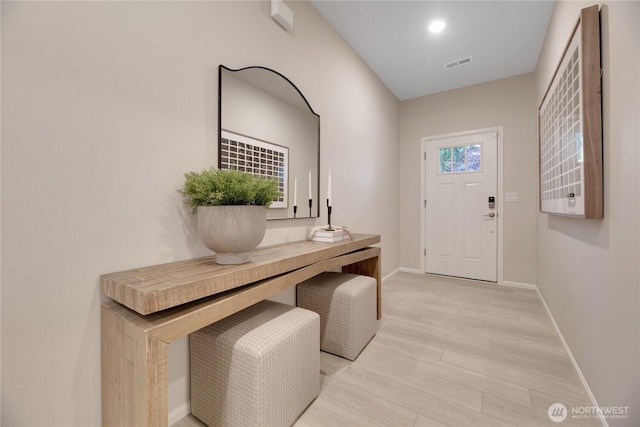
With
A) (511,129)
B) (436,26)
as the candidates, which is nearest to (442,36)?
(436,26)

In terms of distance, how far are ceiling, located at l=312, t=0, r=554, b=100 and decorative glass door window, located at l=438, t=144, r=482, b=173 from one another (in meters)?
0.86

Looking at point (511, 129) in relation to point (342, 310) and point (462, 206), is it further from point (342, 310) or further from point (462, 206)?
point (342, 310)

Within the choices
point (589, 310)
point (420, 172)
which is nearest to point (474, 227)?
point (420, 172)

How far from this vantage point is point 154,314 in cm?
90

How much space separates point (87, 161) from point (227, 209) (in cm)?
53

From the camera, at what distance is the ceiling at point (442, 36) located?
2.21 metres

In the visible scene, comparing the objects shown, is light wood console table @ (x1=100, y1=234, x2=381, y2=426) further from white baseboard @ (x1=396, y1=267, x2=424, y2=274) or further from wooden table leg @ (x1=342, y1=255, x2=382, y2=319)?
white baseboard @ (x1=396, y1=267, x2=424, y2=274)

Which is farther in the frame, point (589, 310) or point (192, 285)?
point (589, 310)

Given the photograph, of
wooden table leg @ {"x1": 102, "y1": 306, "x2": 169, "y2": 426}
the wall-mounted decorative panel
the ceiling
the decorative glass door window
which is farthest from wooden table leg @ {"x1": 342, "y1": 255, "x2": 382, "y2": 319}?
the decorative glass door window

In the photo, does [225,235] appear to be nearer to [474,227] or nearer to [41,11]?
[41,11]

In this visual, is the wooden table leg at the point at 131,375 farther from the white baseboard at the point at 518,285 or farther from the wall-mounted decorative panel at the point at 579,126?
the white baseboard at the point at 518,285

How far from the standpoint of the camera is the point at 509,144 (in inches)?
132

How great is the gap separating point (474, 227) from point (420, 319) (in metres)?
1.87

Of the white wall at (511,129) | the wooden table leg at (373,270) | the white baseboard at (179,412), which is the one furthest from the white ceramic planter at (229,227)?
the white wall at (511,129)
